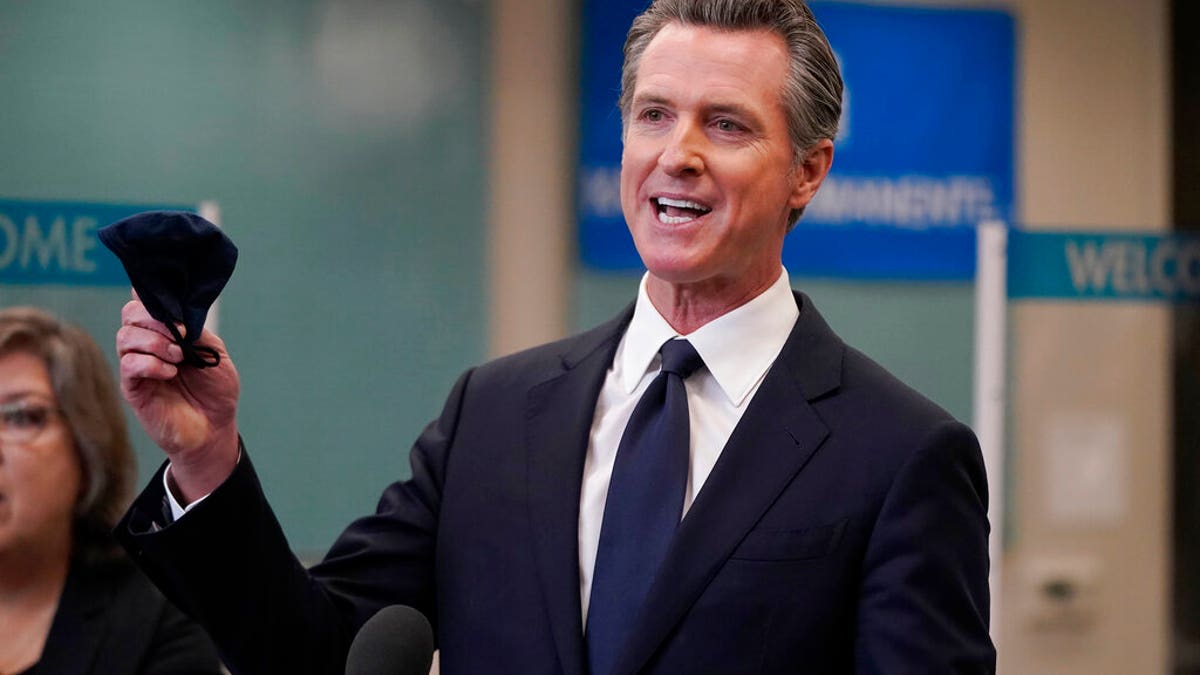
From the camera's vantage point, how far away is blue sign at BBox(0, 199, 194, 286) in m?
2.62

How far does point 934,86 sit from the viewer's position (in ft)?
12.8

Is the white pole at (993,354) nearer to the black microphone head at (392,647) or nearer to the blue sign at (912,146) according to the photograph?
the blue sign at (912,146)

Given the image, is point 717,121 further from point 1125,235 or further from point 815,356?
point 1125,235

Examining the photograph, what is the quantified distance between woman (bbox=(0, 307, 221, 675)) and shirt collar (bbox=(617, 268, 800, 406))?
4.16ft

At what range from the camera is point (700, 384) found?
4.99 ft

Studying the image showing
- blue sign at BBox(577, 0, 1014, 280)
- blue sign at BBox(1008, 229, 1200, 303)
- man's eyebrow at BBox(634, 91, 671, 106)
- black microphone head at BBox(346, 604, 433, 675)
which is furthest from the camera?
Result: blue sign at BBox(577, 0, 1014, 280)

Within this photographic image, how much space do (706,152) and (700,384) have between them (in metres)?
0.24

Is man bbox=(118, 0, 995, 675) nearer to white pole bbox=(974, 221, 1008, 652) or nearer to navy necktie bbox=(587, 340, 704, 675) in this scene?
navy necktie bbox=(587, 340, 704, 675)

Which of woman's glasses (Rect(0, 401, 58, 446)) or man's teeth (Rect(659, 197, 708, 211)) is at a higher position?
man's teeth (Rect(659, 197, 708, 211))

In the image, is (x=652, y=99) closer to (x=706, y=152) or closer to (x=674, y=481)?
(x=706, y=152)

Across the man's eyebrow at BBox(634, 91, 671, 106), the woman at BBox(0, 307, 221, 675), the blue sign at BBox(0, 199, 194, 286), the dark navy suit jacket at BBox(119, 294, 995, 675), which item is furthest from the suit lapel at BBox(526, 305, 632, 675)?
the blue sign at BBox(0, 199, 194, 286)

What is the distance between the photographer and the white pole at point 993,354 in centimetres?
311

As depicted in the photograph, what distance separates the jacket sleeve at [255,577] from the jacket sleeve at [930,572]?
499 mm

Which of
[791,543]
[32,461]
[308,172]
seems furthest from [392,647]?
[308,172]
